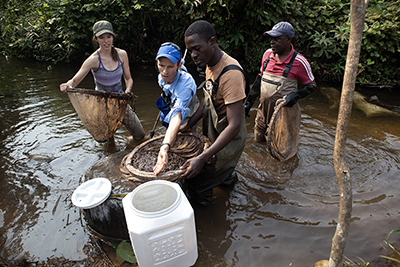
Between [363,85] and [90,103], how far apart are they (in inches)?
272

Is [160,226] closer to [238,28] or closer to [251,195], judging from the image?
[251,195]

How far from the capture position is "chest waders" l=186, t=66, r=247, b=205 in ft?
7.73

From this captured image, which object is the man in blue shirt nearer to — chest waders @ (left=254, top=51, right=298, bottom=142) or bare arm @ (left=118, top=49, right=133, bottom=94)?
bare arm @ (left=118, top=49, right=133, bottom=94)

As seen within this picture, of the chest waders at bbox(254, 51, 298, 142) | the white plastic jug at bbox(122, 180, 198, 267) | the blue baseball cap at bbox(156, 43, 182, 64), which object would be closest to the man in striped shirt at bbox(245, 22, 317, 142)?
the chest waders at bbox(254, 51, 298, 142)

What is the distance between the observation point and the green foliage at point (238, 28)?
20.8 ft

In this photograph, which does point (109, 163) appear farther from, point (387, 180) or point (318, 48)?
point (318, 48)

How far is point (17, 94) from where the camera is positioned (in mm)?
6027

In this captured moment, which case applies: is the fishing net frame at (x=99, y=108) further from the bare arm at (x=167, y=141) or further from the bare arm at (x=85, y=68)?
the bare arm at (x=167, y=141)

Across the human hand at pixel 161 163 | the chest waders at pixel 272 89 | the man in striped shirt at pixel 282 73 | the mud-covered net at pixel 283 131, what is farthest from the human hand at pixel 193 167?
the chest waders at pixel 272 89

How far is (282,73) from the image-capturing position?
3.41m

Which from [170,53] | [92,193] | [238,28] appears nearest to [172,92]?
[170,53]

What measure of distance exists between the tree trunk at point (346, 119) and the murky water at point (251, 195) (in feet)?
2.25

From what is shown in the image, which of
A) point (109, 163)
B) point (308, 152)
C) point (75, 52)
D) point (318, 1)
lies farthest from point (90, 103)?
point (318, 1)

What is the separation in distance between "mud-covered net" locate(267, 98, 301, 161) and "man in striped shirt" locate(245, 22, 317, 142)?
0.43 feet
